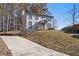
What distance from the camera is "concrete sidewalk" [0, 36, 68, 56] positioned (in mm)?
3842

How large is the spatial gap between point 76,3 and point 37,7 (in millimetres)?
472

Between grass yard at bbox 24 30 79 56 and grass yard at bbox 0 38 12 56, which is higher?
grass yard at bbox 24 30 79 56

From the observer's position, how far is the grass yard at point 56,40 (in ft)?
12.7

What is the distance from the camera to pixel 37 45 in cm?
393

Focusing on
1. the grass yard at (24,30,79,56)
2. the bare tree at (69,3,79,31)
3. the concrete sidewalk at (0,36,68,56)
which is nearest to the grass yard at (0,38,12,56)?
the concrete sidewalk at (0,36,68,56)

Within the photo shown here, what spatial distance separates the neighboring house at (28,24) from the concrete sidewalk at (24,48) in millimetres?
120

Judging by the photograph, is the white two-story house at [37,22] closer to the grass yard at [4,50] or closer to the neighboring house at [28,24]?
the neighboring house at [28,24]

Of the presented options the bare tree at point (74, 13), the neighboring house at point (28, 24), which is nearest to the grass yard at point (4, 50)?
the neighboring house at point (28, 24)

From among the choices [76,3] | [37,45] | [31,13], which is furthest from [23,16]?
[76,3]

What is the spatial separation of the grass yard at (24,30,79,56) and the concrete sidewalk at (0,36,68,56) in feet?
0.19

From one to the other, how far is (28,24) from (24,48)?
0.28 meters

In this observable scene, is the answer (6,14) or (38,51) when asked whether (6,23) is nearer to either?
(6,14)

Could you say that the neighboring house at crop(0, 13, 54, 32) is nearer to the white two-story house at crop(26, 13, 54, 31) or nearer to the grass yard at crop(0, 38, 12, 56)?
the white two-story house at crop(26, 13, 54, 31)

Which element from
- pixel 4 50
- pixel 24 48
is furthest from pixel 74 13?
pixel 4 50
